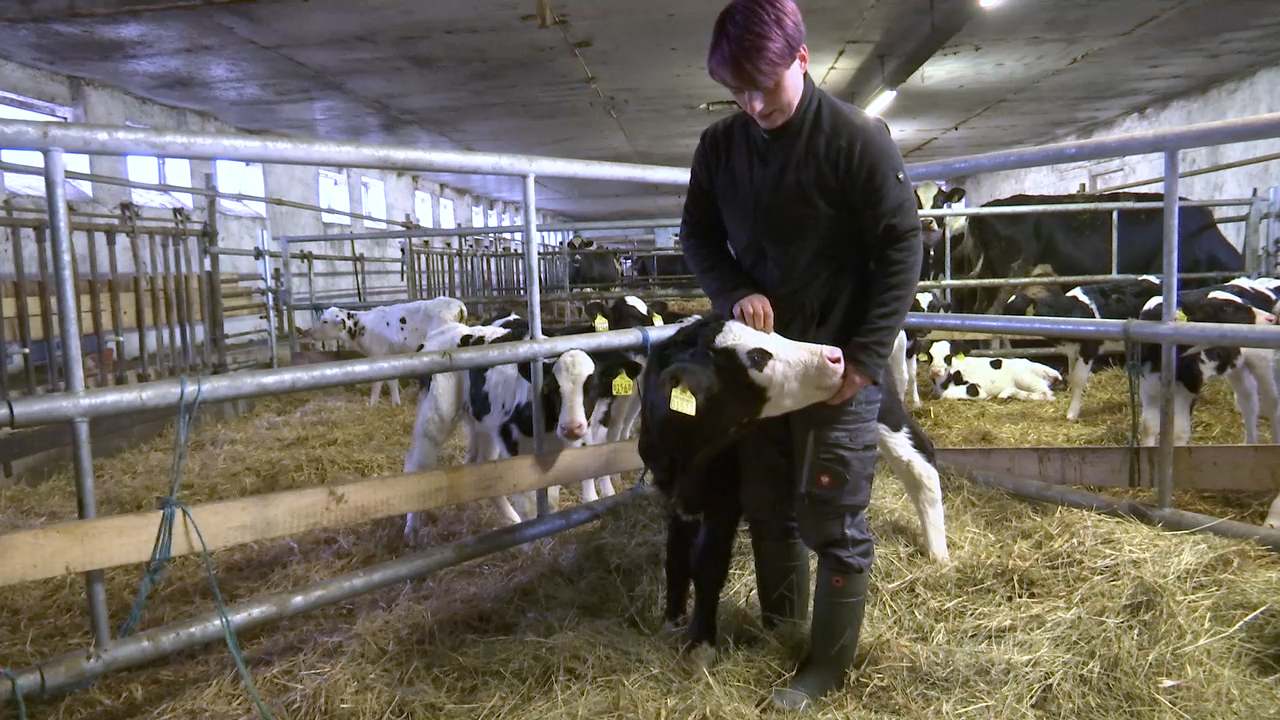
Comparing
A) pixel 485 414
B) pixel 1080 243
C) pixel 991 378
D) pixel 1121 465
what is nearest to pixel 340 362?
pixel 485 414

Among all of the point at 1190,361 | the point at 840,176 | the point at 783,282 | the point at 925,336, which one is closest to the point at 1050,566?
the point at 783,282

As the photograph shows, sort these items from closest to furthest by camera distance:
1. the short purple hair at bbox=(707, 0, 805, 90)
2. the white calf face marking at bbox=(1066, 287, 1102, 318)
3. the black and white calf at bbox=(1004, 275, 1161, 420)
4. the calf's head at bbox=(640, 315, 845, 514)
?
the short purple hair at bbox=(707, 0, 805, 90) → the calf's head at bbox=(640, 315, 845, 514) → the black and white calf at bbox=(1004, 275, 1161, 420) → the white calf face marking at bbox=(1066, 287, 1102, 318)

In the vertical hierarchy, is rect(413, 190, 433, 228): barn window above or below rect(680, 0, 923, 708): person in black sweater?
above

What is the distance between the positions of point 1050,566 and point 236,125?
45.1 feet

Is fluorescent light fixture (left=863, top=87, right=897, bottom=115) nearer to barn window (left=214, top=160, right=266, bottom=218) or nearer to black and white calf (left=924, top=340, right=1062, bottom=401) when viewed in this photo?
black and white calf (left=924, top=340, right=1062, bottom=401)

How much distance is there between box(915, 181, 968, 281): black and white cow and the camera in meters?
9.40

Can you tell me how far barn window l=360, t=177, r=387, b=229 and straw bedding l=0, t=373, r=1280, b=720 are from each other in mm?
14808

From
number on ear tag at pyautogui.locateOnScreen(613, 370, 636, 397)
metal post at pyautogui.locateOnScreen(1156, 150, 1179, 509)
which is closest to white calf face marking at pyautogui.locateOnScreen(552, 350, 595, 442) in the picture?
number on ear tag at pyautogui.locateOnScreen(613, 370, 636, 397)

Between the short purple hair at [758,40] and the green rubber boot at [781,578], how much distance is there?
4.41 ft

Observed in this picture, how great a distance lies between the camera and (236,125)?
13.0 metres

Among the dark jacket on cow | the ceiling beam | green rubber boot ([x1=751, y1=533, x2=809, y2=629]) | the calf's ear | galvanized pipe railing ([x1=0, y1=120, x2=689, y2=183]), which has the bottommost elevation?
green rubber boot ([x1=751, y1=533, x2=809, y2=629])

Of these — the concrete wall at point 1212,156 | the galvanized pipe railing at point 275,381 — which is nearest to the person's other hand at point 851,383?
the galvanized pipe railing at point 275,381

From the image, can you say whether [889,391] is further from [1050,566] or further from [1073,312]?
[1073,312]

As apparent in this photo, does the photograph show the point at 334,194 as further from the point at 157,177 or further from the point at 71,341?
the point at 71,341
